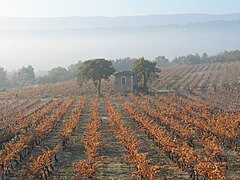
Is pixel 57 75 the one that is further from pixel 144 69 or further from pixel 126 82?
pixel 144 69

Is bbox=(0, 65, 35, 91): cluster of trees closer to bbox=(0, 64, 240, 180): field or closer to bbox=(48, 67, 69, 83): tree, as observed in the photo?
bbox=(48, 67, 69, 83): tree

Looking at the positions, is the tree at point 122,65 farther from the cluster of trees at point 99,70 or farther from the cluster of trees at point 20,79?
the cluster of trees at point 99,70

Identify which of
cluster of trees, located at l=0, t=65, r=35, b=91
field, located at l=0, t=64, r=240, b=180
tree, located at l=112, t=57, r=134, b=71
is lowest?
field, located at l=0, t=64, r=240, b=180

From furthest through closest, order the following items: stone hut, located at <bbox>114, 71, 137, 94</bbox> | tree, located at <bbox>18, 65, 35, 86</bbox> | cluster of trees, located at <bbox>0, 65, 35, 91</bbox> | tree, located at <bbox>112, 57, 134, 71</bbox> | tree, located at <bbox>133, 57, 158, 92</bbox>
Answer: tree, located at <bbox>112, 57, 134, 71</bbox>
tree, located at <bbox>18, 65, 35, 86</bbox>
cluster of trees, located at <bbox>0, 65, 35, 91</bbox>
stone hut, located at <bbox>114, 71, 137, 94</bbox>
tree, located at <bbox>133, 57, 158, 92</bbox>

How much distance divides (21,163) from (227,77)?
176 feet

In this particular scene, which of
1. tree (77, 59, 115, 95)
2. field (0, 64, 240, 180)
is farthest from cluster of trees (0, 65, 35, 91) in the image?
field (0, 64, 240, 180)

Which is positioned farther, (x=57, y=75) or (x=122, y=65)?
(x=122, y=65)

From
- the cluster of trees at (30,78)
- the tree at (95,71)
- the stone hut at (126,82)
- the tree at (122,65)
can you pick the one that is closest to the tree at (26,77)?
the cluster of trees at (30,78)

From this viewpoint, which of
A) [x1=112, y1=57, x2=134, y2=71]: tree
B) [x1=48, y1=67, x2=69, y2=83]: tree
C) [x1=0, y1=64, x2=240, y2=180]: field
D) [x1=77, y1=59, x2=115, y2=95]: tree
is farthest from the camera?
[x1=112, y1=57, x2=134, y2=71]: tree

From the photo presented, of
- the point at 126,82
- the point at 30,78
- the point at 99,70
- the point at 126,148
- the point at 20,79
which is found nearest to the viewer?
the point at 126,148

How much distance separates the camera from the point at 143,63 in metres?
52.9

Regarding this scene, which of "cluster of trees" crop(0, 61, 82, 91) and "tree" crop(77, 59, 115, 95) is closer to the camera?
"tree" crop(77, 59, 115, 95)

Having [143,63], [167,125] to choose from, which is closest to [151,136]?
[167,125]

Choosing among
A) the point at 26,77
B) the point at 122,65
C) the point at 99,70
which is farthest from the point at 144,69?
the point at 122,65
